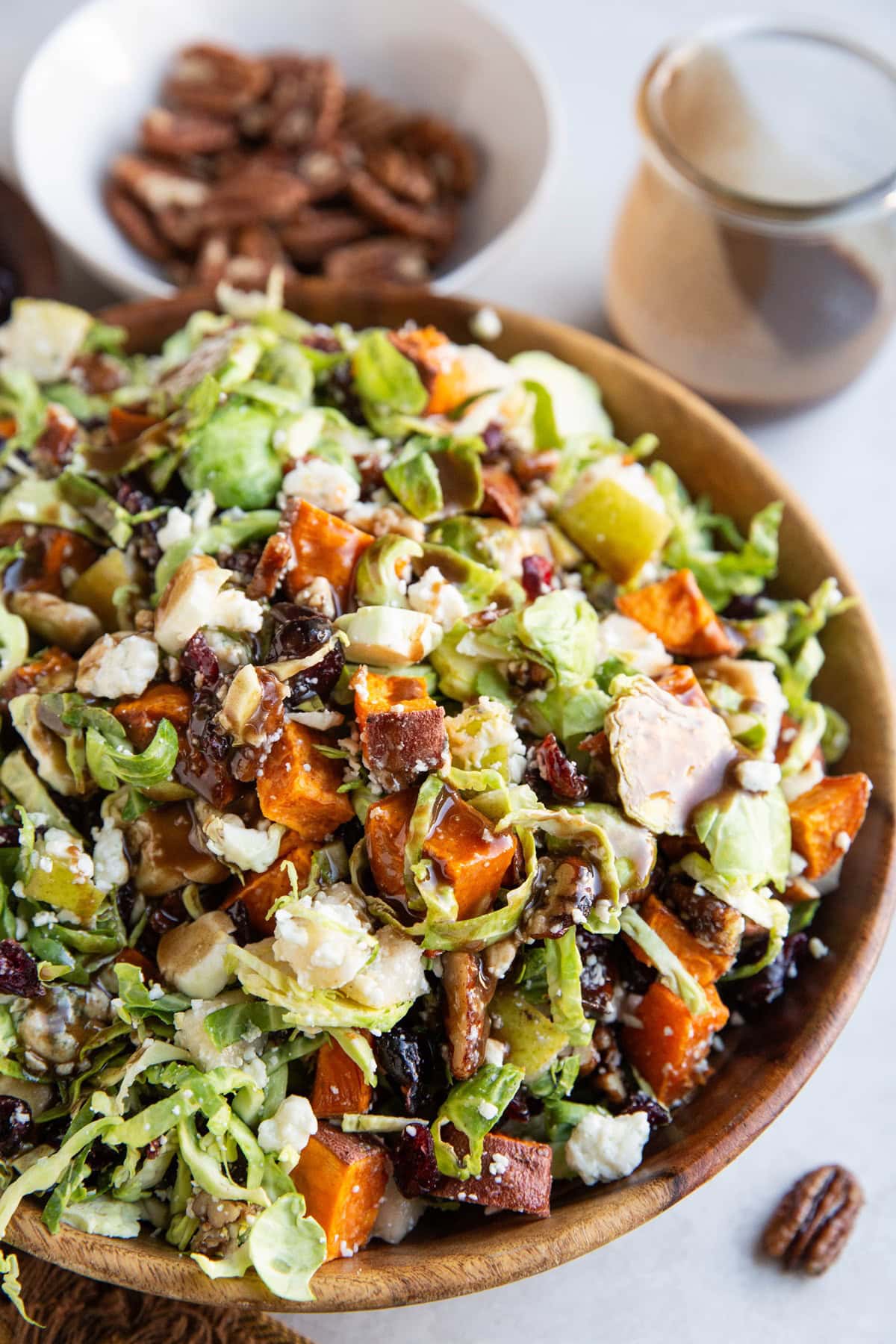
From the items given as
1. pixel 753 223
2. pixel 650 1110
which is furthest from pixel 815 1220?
pixel 753 223

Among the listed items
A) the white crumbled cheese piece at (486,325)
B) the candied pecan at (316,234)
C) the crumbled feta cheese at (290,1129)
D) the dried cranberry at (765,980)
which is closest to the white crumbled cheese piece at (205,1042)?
the crumbled feta cheese at (290,1129)

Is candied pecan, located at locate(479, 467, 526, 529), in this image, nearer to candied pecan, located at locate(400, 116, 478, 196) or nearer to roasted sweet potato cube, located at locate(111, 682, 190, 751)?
roasted sweet potato cube, located at locate(111, 682, 190, 751)

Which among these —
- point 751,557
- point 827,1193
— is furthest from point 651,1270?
point 751,557

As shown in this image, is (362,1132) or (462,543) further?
(462,543)

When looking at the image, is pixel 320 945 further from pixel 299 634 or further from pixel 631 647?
pixel 631 647

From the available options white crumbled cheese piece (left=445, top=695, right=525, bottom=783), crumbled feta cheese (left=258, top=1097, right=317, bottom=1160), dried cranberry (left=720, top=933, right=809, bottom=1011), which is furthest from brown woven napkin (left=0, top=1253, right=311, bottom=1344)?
white crumbled cheese piece (left=445, top=695, right=525, bottom=783)

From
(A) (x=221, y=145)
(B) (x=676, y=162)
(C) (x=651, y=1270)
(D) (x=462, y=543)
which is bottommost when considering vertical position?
(C) (x=651, y=1270)

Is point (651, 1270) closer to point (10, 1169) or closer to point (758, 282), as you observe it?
point (10, 1169)
